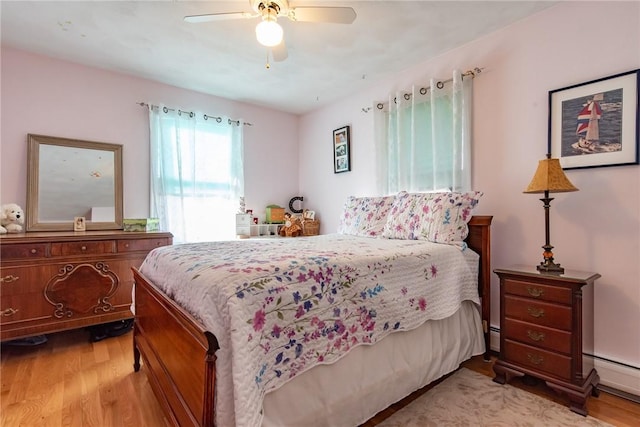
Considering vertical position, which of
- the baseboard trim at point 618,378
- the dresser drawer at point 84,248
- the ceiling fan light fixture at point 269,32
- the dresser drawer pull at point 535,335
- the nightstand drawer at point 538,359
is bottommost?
the baseboard trim at point 618,378

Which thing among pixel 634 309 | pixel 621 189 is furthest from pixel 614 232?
pixel 634 309

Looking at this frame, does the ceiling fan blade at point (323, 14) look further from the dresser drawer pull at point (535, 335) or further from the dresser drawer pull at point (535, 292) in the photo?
the dresser drawer pull at point (535, 335)

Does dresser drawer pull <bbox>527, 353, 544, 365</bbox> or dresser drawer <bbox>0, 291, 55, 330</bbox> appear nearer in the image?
dresser drawer pull <bbox>527, 353, 544, 365</bbox>

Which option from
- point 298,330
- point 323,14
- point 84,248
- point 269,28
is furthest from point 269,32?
point 84,248

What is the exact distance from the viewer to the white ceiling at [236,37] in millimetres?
2133

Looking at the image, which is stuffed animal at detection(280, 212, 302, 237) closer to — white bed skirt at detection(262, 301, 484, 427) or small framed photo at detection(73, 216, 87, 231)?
small framed photo at detection(73, 216, 87, 231)

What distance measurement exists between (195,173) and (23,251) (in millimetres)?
1649

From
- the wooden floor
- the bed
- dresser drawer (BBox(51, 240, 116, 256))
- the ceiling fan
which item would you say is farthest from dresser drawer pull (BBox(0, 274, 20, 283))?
the ceiling fan

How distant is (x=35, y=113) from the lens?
9.09ft

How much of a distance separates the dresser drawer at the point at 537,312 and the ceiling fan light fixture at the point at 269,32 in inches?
83.9

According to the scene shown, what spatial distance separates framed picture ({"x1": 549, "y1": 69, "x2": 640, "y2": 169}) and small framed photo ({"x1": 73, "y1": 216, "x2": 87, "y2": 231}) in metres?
3.97

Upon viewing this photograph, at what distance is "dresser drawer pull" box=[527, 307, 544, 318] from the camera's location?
180 cm

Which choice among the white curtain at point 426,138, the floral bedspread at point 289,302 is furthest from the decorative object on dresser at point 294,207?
the floral bedspread at point 289,302

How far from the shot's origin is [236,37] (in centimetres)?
247
